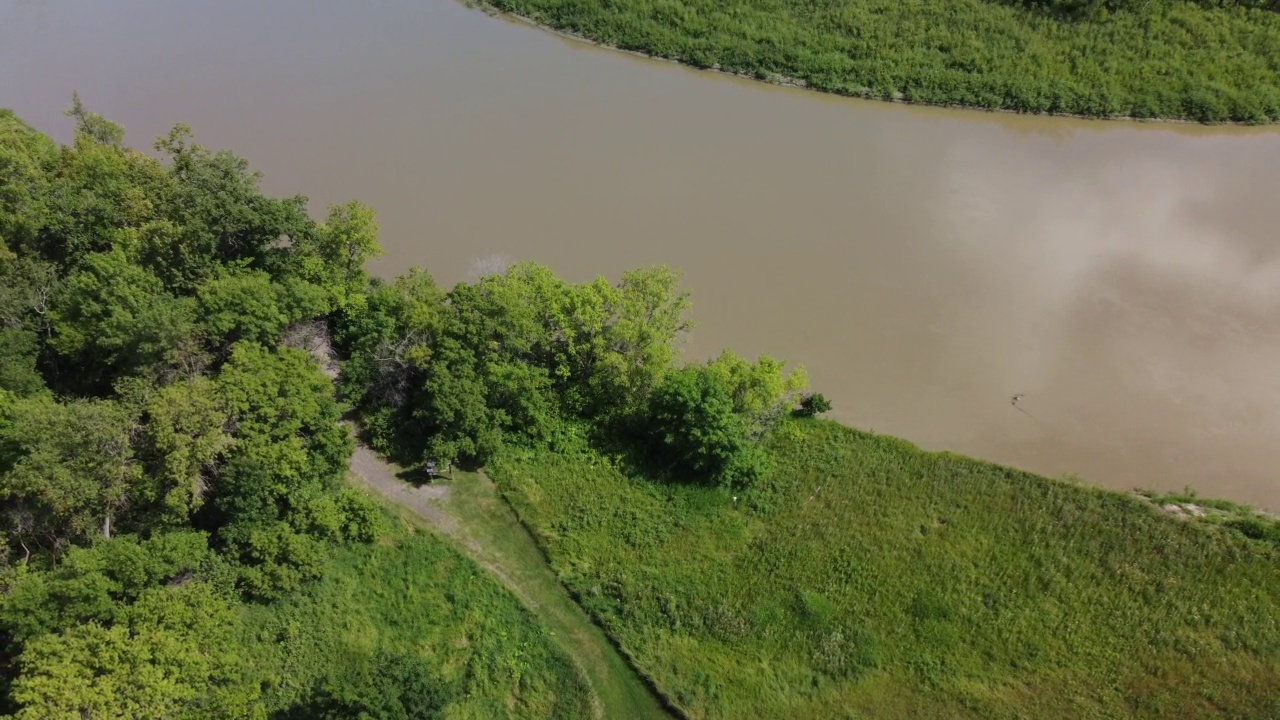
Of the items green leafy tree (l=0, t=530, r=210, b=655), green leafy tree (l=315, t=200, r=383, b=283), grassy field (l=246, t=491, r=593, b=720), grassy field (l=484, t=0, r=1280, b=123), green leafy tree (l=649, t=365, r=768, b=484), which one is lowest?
grassy field (l=246, t=491, r=593, b=720)

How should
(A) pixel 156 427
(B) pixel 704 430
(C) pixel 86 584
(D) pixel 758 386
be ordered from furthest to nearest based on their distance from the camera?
1. (D) pixel 758 386
2. (B) pixel 704 430
3. (A) pixel 156 427
4. (C) pixel 86 584

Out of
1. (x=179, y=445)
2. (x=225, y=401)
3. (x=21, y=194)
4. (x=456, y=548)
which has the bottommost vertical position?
(x=456, y=548)

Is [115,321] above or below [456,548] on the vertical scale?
above

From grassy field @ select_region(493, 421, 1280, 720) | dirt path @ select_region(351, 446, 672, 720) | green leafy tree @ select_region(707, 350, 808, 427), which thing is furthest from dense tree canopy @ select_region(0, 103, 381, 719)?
green leafy tree @ select_region(707, 350, 808, 427)

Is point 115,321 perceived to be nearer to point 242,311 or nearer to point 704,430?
point 242,311

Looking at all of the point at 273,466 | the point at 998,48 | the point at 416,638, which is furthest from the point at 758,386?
the point at 998,48

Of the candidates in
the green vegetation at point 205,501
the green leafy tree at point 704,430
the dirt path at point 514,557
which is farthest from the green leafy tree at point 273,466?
the green leafy tree at point 704,430

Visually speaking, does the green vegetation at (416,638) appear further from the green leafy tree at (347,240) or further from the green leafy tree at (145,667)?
the green leafy tree at (347,240)

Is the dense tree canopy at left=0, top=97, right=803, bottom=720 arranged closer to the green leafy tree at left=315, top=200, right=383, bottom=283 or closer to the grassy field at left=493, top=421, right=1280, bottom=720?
the green leafy tree at left=315, top=200, right=383, bottom=283
